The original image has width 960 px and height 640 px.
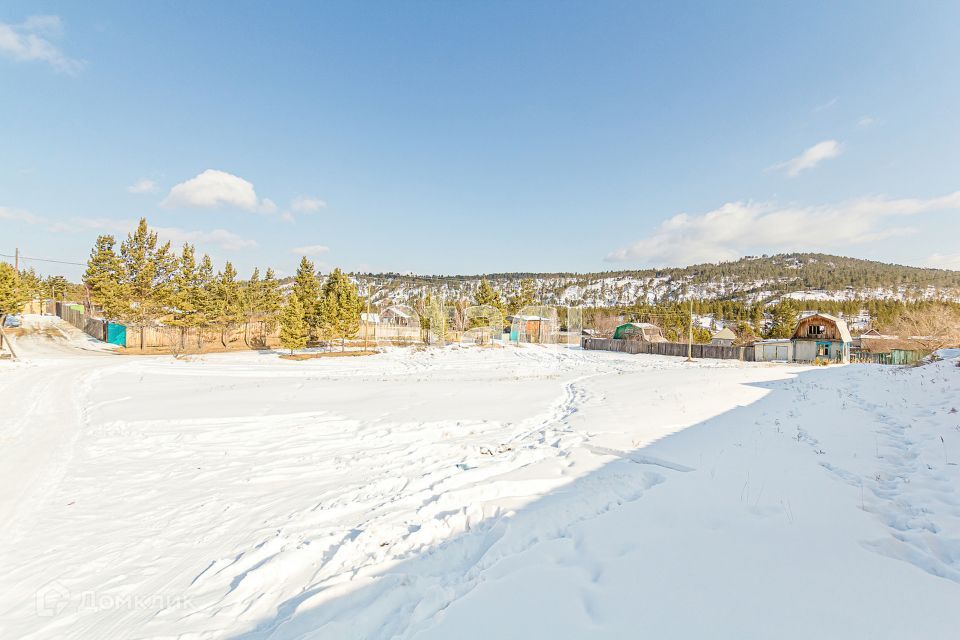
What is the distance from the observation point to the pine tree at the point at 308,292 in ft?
106

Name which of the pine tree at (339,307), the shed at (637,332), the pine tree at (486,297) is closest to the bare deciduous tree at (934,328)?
the shed at (637,332)

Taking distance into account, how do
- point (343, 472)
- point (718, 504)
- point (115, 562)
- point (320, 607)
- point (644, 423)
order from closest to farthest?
point (320, 607) < point (115, 562) < point (718, 504) < point (343, 472) < point (644, 423)

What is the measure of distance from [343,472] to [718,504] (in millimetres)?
5277

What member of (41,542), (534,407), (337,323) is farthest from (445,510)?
(337,323)

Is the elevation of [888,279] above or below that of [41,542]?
above

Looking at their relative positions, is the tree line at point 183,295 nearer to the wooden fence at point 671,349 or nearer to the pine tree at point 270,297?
the pine tree at point 270,297

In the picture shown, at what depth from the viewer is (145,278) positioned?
96.8 feet

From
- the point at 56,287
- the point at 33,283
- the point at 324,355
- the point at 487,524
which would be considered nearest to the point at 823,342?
the point at 324,355

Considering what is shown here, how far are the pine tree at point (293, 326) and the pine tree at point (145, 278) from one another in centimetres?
970

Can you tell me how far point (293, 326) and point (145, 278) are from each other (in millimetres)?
12275

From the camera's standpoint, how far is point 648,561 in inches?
121

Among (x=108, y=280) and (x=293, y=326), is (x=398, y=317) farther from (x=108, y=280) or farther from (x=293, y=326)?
(x=108, y=280)

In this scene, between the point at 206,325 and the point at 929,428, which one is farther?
the point at 206,325

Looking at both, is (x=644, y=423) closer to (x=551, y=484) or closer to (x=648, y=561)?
(x=551, y=484)
